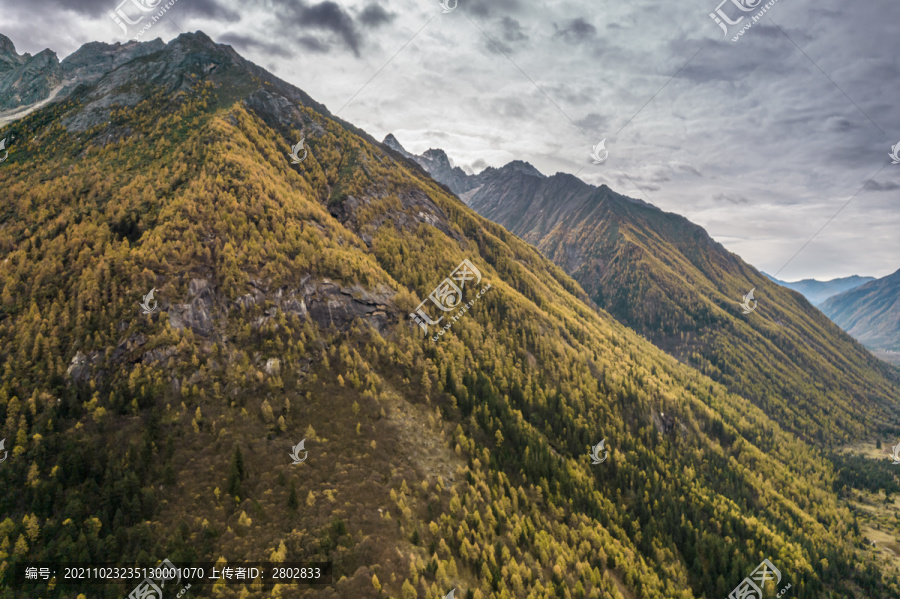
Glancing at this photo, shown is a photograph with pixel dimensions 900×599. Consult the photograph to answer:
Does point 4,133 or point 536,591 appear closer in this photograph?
point 536,591

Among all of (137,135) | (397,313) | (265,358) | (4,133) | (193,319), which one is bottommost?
(265,358)

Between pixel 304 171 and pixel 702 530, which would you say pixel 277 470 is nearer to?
pixel 304 171

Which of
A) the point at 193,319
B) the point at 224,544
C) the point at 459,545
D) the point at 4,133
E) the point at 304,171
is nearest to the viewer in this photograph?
the point at 224,544

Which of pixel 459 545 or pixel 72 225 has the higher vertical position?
pixel 72 225

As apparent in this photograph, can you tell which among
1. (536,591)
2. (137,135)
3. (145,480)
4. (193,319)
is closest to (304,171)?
(137,135)

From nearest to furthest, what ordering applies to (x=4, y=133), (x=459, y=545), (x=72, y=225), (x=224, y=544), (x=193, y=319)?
(x=224, y=544) < (x=459, y=545) < (x=193, y=319) < (x=72, y=225) < (x=4, y=133)

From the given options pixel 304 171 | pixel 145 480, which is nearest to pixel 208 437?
pixel 145 480
